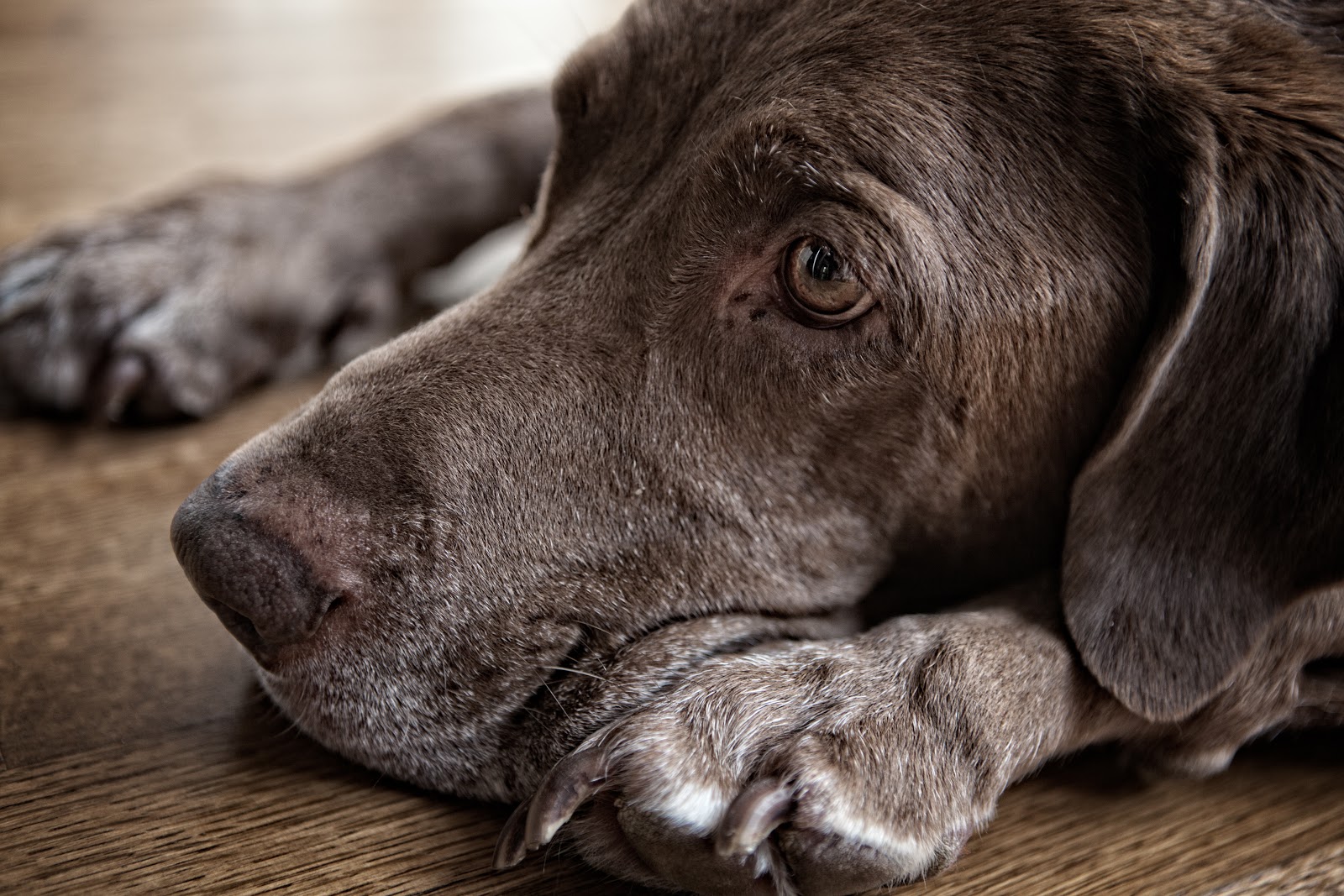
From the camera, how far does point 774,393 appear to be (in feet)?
5.59

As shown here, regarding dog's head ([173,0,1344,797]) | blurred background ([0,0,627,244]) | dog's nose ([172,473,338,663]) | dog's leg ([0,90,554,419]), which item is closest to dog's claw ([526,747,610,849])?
dog's head ([173,0,1344,797])

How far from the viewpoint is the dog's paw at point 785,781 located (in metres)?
1.45

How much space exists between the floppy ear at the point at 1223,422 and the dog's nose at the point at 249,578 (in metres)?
1.02

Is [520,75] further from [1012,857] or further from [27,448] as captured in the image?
[1012,857]

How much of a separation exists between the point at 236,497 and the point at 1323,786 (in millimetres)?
1594

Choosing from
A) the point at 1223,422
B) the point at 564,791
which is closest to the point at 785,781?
the point at 564,791

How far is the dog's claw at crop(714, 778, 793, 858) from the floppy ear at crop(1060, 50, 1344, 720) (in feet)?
1.74

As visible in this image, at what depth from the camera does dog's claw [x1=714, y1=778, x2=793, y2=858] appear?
1.41 m

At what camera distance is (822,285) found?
1652mm

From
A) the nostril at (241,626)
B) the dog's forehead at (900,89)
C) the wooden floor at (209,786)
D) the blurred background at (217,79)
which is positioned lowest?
the wooden floor at (209,786)

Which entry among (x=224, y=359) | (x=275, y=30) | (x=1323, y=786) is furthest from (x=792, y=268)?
(x=275, y=30)

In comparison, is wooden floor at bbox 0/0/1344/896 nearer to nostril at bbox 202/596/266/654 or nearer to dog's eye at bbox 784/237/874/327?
nostril at bbox 202/596/266/654

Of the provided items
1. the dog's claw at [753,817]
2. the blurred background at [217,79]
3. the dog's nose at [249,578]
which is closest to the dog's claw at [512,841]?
the dog's claw at [753,817]

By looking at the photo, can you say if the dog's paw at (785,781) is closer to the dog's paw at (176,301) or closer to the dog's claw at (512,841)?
the dog's claw at (512,841)
